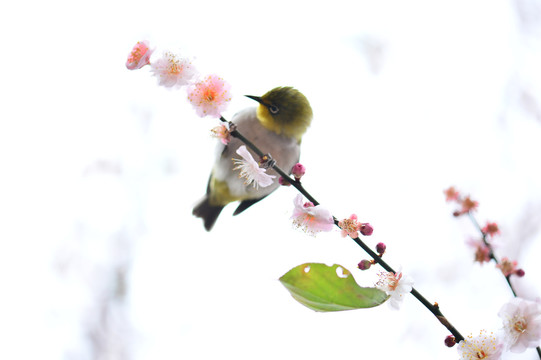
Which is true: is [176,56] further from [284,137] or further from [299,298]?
[284,137]

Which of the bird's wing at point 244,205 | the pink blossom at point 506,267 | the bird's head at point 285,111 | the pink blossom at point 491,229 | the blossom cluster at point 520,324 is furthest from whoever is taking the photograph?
the bird's wing at point 244,205

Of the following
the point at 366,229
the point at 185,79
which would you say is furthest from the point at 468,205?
the point at 185,79

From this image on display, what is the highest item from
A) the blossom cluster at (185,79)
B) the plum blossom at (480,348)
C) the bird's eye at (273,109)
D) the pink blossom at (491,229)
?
the bird's eye at (273,109)

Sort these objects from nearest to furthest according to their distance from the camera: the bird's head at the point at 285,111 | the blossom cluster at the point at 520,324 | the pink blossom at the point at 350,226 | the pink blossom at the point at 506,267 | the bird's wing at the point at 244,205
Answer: the blossom cluster at the point at 520,324 → the pink blossom at the point at 350,226 → the pink blossom at the point at 506,267 → the bird's head at the point at 285,111 → the bird's wing at the point at 244,205

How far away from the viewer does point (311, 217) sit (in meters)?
0.87

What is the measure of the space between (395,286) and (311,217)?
0.19 m

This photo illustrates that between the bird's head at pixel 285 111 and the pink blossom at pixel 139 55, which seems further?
the bird's head at pixel 285 111

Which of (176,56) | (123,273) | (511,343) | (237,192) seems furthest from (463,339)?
(123,273)

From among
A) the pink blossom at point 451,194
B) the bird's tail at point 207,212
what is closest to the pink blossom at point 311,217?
the pink blossom at point 451,194

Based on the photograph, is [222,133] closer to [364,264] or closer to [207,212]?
[364,264]

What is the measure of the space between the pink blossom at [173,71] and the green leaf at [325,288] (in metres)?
0.51

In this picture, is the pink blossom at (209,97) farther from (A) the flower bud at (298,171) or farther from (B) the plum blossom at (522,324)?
(B) the plum blossom at (522,324)

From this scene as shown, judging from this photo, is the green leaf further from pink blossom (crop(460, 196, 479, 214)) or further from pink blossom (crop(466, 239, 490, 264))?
pink blossom (crop(460, 196, 479, 214))

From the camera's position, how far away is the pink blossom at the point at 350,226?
84cm
